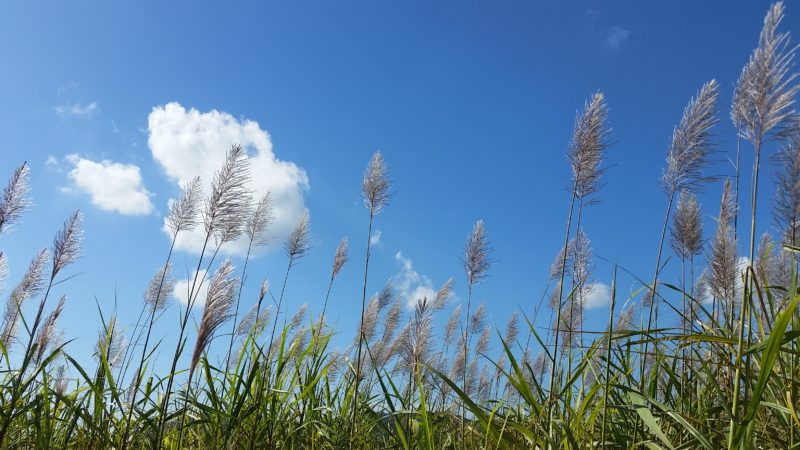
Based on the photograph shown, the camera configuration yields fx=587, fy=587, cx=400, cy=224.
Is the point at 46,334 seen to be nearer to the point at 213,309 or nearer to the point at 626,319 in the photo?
the point at 213,309

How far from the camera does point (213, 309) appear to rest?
2385 millimetres

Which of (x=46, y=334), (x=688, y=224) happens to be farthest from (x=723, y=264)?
(x=46, y=334)

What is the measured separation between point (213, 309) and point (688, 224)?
9.77 ft

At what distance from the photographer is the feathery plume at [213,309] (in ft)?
7.56

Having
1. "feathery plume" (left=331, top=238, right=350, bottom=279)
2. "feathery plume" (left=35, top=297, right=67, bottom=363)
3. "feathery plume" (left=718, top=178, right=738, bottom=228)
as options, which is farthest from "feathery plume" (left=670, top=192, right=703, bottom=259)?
"feathery plume" (left=35, top=297, right=67, bottom=363)

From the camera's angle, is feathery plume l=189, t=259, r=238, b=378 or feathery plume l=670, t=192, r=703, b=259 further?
feathery plume l=670, t=192, r=703, b=259

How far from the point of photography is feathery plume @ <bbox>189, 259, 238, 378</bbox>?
7.56ft

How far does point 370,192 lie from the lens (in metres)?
3.39

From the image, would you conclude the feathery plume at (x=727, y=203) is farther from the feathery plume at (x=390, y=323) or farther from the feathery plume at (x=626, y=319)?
the feathery plume at (x=390, y=323)

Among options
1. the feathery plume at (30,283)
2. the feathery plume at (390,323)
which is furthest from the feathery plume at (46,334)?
the feathery plume at (390,323)

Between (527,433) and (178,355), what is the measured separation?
55.3 inches

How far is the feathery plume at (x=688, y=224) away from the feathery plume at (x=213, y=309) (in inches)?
112

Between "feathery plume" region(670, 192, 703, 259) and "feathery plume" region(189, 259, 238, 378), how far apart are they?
284 centimetres

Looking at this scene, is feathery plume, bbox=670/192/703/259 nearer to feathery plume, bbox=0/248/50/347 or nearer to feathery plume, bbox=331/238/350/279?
feathery plume, bbox=331/238/350/279
